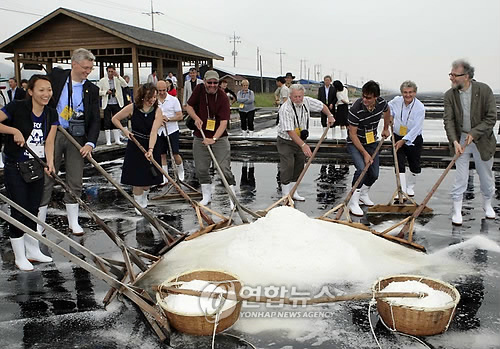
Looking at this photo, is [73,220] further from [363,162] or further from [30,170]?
[363,162]

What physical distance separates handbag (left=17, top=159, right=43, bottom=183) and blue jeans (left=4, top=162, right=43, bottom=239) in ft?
0.21

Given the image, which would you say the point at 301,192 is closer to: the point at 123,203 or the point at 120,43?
the point at 123,203

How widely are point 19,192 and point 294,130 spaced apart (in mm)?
3446

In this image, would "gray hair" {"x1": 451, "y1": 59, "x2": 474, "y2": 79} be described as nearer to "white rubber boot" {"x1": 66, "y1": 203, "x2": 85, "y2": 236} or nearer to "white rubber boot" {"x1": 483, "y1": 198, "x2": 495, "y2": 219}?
"white rubber boot" {"x1": 483, "y1": 198, "x2": 495, "y2": 219}

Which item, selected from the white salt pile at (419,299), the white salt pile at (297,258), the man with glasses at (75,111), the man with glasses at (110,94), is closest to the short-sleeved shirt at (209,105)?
the man with glasses at (75,111)

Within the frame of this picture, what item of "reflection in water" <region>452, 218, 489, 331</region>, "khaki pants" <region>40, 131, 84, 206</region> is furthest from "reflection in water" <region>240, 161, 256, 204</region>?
"reflection in water" <region>452, 218, 489, 331</region>

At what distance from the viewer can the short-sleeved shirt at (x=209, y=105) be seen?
6414 millimetres

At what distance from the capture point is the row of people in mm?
4371

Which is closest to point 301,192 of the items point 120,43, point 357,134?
point 357,134

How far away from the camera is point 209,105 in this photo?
6426mm

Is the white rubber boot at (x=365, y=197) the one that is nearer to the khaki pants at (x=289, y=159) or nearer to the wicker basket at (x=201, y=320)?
the khaki pants at (x=289, y=159)

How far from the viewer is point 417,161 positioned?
274 inches

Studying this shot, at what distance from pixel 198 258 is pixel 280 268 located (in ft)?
2.63

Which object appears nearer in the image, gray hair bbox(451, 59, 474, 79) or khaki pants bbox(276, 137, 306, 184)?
gray hair bbox(451, 59, 474, 79)
